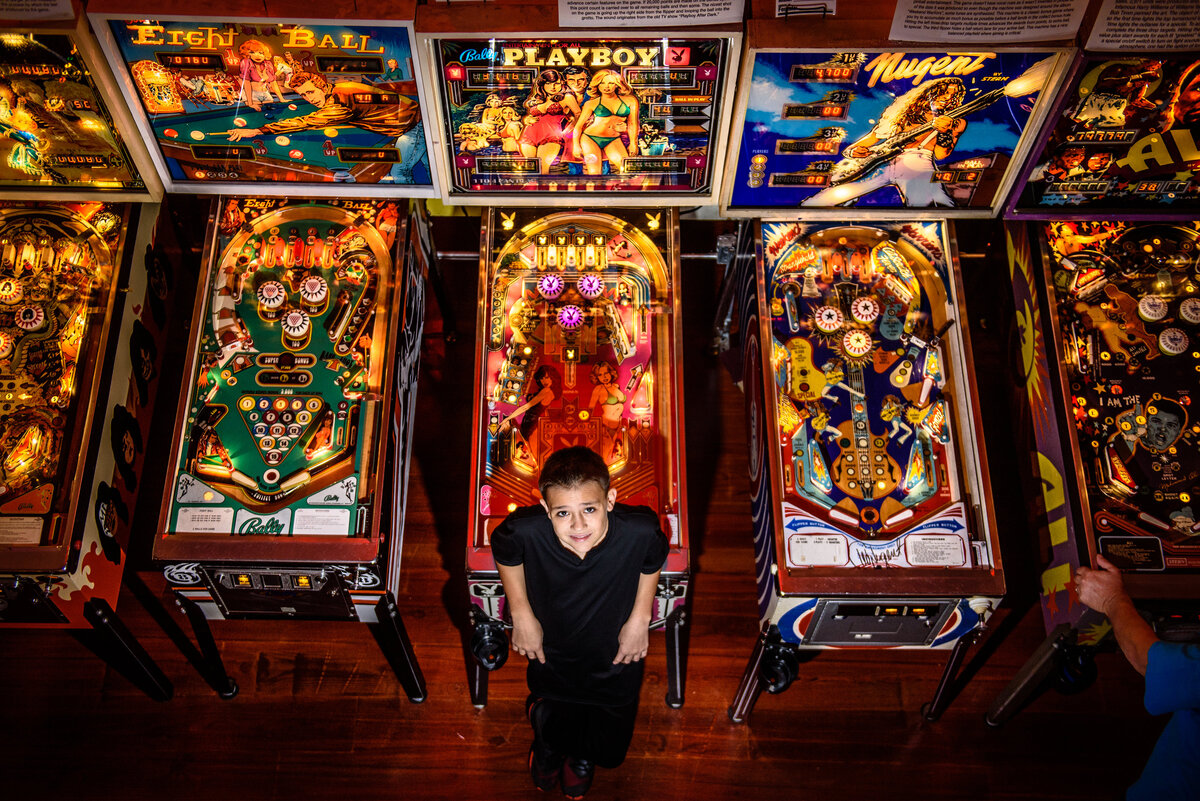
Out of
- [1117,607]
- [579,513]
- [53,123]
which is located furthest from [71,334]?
[1117,607]

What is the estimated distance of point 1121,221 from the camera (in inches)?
129

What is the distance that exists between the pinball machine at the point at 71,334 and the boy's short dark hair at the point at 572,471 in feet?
5.44

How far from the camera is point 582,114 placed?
118 inches

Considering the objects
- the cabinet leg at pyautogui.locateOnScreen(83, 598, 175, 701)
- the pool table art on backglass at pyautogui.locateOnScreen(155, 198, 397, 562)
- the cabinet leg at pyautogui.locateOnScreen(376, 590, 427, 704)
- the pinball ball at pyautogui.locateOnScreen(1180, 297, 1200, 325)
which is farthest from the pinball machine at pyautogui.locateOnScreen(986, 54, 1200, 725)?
the cabinet leg at pyautogui.locateOnScreen(83, 598, 175, 701)

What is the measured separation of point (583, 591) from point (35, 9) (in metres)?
2.50

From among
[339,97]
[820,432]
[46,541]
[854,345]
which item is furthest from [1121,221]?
[46,541]

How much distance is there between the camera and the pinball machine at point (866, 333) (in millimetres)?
2770

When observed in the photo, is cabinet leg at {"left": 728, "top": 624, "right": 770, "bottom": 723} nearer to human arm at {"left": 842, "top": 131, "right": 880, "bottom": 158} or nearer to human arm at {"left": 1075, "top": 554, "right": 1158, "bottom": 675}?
human arm at {"left": 1075, "top": 554, "right": 1158, "bottom": 675}

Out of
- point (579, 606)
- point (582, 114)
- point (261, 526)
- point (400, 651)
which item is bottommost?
point (400, 651)

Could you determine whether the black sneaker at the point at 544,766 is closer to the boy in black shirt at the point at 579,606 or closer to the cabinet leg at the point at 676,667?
the boy in black shirt at the point at 579,606

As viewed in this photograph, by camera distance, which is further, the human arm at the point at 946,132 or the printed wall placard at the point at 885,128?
the human arm at the point at 946,132

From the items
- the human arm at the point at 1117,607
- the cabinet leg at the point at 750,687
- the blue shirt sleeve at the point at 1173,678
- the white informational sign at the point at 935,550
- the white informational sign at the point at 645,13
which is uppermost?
the white informational sign at the point at 645,13

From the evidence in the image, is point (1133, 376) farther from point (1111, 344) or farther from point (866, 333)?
point (866, 333)

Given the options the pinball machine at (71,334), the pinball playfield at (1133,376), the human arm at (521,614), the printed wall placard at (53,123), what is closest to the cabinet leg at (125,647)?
the pinball machine at (71,334)
